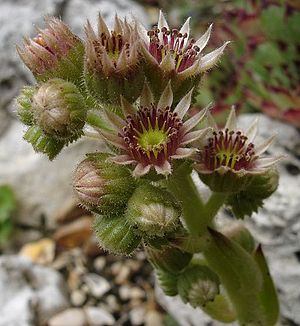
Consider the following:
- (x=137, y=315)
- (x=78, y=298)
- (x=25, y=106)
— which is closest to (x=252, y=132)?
(x=25, y=106)

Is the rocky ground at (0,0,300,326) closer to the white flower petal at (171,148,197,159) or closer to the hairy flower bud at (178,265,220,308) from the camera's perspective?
the hairy flower bud at (178,265,220,308)

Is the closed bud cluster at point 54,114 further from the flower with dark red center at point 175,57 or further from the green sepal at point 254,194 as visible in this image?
the green sepal at point 254,194

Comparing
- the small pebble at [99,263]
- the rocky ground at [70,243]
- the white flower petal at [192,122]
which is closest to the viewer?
the white flower petal at [192,122]

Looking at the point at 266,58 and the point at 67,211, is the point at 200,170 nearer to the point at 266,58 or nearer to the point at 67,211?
the point at 266,58

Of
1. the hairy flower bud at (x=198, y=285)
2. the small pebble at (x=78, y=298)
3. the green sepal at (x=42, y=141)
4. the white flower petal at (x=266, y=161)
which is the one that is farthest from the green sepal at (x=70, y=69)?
the small pebble at (x=78, y=298)

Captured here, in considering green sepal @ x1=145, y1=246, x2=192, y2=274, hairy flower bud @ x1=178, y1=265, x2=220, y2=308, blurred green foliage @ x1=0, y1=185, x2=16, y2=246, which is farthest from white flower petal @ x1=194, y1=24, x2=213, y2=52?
blurred green foliage @ x1=0, y1=185, x2=16, y2=246

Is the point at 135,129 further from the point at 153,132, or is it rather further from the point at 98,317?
the point at 98,317
